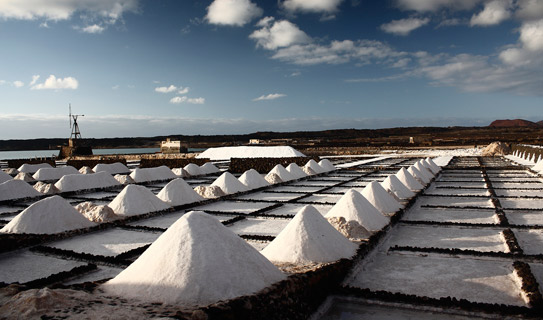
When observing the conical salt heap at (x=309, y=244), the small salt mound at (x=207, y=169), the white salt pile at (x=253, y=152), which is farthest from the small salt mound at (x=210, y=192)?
the white salt pile at (x=253, y=152)

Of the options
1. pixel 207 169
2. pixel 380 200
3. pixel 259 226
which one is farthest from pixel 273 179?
pixel 259 226

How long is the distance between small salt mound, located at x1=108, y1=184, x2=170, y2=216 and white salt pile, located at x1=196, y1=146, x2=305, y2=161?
14.1 meters

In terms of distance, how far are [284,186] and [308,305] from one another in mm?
8133

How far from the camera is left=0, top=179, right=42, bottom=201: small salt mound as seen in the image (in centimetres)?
868

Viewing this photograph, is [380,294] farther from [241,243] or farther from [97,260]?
[97,260]

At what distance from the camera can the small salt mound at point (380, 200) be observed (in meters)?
6.10

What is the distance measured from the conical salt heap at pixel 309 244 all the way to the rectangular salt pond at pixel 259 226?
135 centimetres

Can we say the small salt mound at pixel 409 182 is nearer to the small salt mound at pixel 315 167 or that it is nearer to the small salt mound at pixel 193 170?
the small salt mound at pixel 315 167

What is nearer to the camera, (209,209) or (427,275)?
(427,275)

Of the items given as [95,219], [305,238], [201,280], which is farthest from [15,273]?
[305,238]

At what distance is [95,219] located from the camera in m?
5.81

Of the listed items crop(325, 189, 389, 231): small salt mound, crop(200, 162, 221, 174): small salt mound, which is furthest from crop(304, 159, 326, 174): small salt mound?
crop(325, 189, 389, 231): small salt mound

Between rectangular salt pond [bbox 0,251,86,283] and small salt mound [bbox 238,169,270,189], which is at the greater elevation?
small salt mound [bbox 238,169,270,189]

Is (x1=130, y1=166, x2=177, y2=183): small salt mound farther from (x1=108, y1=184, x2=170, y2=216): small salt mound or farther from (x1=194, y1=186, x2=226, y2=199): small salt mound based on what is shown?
(x1=108, y1=184, x2=170, y2=216): small salt mound
